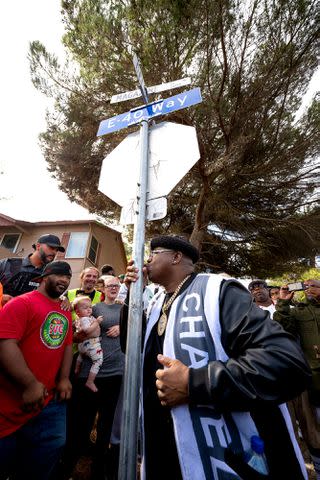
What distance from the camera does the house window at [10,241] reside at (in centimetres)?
1366

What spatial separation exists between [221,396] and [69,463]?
244cm

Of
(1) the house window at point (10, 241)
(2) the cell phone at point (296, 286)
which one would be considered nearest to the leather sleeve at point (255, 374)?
(2) the cell phone at point (296, 286)

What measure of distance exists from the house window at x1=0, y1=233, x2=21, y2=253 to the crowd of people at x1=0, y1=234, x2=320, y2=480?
12.3 metres

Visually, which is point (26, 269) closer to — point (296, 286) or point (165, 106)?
point (165, 106)

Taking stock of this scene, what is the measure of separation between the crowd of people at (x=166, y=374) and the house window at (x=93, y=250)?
1031 centimetres

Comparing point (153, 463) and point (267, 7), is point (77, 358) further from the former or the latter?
point (267, 7)

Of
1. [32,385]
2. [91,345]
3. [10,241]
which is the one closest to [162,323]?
[32,385]

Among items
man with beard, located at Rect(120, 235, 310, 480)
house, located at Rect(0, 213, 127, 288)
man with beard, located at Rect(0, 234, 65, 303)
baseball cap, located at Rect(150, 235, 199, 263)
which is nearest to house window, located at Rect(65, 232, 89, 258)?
house, located at Rect(0, 213, 127, 288)

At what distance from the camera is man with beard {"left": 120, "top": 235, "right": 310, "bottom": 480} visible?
91 cm

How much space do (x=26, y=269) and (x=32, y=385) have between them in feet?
5.74

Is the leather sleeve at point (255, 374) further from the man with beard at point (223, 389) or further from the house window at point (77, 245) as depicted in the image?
the house window at point (77, 245)

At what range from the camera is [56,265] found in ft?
7.49

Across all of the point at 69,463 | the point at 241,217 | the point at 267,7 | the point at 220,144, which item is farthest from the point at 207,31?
the point at 69,463

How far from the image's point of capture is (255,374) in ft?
2.95
